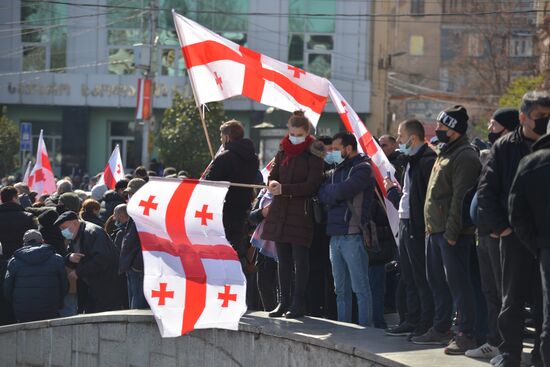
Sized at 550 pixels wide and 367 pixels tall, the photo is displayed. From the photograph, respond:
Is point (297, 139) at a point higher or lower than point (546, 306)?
higher

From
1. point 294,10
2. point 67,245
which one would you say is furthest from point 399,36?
point 67,245

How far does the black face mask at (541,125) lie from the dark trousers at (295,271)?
305 cm

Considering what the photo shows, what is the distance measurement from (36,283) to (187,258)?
3.33 m

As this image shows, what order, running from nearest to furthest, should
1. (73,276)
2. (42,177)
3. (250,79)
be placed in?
(250,79)
(73,276)
(42,177)

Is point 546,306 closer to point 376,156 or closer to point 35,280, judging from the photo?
point 376,156

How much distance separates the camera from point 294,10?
47.8 m

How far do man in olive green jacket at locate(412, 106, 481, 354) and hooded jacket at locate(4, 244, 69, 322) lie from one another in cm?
509

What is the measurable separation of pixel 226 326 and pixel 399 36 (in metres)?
71.7

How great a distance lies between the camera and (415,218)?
8844 millimetres

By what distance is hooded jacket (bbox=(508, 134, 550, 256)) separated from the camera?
6789 millimetres

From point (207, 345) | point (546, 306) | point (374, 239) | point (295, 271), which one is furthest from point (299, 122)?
point (546, 306)

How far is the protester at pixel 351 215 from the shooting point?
380 inches

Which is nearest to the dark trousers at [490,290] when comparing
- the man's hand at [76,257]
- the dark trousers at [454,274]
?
the dark trousers at [454,274]

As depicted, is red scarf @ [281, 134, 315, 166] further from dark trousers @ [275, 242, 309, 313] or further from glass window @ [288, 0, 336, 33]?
glass window @ [288, 0, 336, 33]
